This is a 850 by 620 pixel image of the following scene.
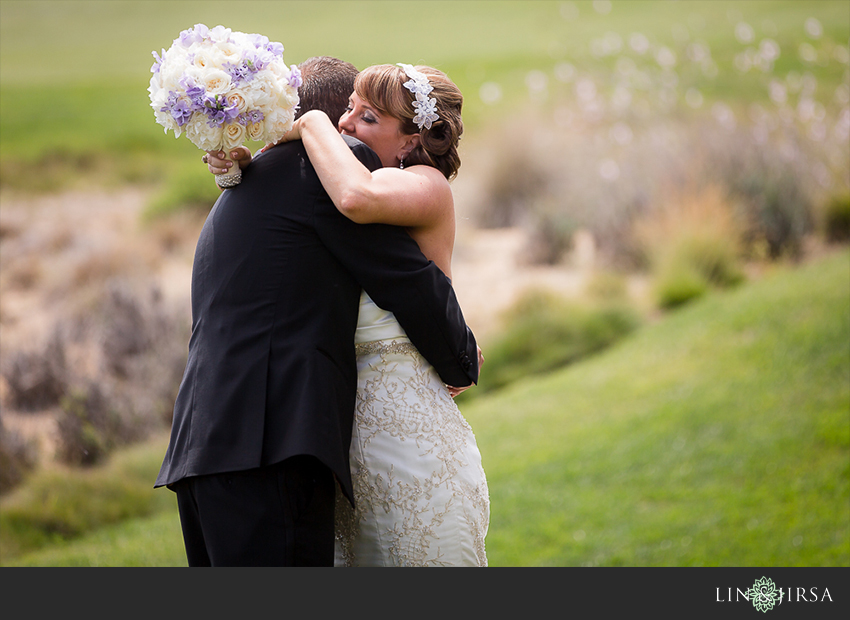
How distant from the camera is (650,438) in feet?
20.6

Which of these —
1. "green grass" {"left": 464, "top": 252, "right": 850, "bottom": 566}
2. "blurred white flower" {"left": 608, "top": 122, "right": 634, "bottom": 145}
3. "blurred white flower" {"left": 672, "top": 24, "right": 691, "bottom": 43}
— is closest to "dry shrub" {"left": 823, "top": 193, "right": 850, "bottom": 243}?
"green grass" {"left": 464, "top": 252, "right": 850, "bottom": 566}

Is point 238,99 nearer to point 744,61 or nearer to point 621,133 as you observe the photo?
point 621,133

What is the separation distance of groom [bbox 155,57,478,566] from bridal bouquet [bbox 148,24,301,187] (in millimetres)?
181

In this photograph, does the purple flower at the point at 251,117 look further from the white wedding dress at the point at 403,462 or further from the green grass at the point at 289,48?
the green grass at the point at 289,48

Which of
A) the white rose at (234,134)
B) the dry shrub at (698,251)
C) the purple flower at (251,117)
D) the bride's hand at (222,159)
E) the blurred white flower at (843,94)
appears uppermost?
the blurred white flower at (843,94)

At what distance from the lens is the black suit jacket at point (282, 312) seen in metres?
2.08

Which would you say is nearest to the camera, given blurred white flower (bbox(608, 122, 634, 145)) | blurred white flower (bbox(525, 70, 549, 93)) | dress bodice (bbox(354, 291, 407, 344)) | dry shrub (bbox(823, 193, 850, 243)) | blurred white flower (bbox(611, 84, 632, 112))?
dress bodice (bbox(354, 291, 407, 344))

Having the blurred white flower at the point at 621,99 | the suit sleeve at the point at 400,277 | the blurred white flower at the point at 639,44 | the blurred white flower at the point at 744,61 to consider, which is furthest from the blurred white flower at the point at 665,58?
the suit sleeve at the point at 400,277

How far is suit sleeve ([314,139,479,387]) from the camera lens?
2.18 m

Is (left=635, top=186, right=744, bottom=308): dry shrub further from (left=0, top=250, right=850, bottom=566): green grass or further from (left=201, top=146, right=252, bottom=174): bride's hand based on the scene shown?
(left=201, top=146, right=252, bottom=174): bride's hand
